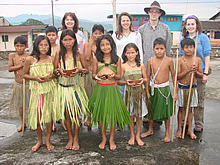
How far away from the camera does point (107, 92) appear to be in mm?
2910

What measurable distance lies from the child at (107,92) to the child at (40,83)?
25.1 inches

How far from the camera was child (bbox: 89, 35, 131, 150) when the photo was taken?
2.90m

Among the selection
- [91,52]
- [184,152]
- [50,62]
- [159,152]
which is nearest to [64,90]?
[50,62]

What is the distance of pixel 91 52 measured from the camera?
11.8 ft

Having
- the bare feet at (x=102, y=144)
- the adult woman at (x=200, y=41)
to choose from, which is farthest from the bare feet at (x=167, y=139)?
the adult woman at (x=200, y=41)

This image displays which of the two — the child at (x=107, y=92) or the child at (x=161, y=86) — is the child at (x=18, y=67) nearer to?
the child at (x=107, y=92)

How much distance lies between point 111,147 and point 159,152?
2.19 feet

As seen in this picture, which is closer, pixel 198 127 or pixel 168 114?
→ pixel 168 114

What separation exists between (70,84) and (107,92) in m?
0.55

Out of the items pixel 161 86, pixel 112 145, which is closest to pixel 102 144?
pixel 112 145

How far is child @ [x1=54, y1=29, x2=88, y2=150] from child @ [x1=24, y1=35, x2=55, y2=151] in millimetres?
145

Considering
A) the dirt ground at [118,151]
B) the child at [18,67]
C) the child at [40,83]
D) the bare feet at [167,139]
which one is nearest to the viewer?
the dirt ground at [118,151]

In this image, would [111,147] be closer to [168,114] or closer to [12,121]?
[168,114]

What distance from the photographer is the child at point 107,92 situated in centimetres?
290
